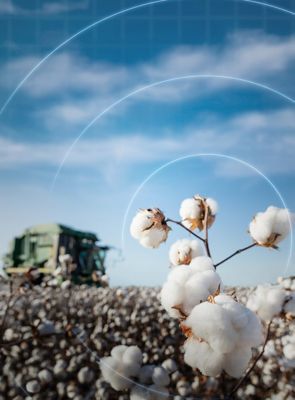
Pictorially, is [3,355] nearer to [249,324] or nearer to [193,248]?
[193,248]

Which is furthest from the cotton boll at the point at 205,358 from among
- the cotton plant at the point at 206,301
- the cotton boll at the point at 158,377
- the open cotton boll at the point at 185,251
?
the cotton boll at the point at 158,377

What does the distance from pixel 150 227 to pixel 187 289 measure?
0.41 m

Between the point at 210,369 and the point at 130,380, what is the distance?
572mm

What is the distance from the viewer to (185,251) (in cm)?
140

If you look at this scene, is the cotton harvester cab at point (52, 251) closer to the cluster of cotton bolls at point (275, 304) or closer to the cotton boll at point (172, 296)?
the cluster of cotton bolls at point (275, 304)

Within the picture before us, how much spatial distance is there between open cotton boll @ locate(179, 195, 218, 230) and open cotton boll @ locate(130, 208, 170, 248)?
0.36 feet

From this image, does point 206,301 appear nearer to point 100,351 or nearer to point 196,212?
point 196,212

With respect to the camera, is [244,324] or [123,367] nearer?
[244,324]

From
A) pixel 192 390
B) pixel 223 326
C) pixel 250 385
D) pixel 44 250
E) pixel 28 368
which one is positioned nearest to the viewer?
pixel 223 326

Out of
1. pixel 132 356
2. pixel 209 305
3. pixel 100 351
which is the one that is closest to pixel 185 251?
pixel 132 356

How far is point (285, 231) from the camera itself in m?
1.38

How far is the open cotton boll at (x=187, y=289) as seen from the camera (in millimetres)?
1025

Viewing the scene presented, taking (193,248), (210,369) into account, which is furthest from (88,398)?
(210,369)

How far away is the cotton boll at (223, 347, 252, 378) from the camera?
95 cm
